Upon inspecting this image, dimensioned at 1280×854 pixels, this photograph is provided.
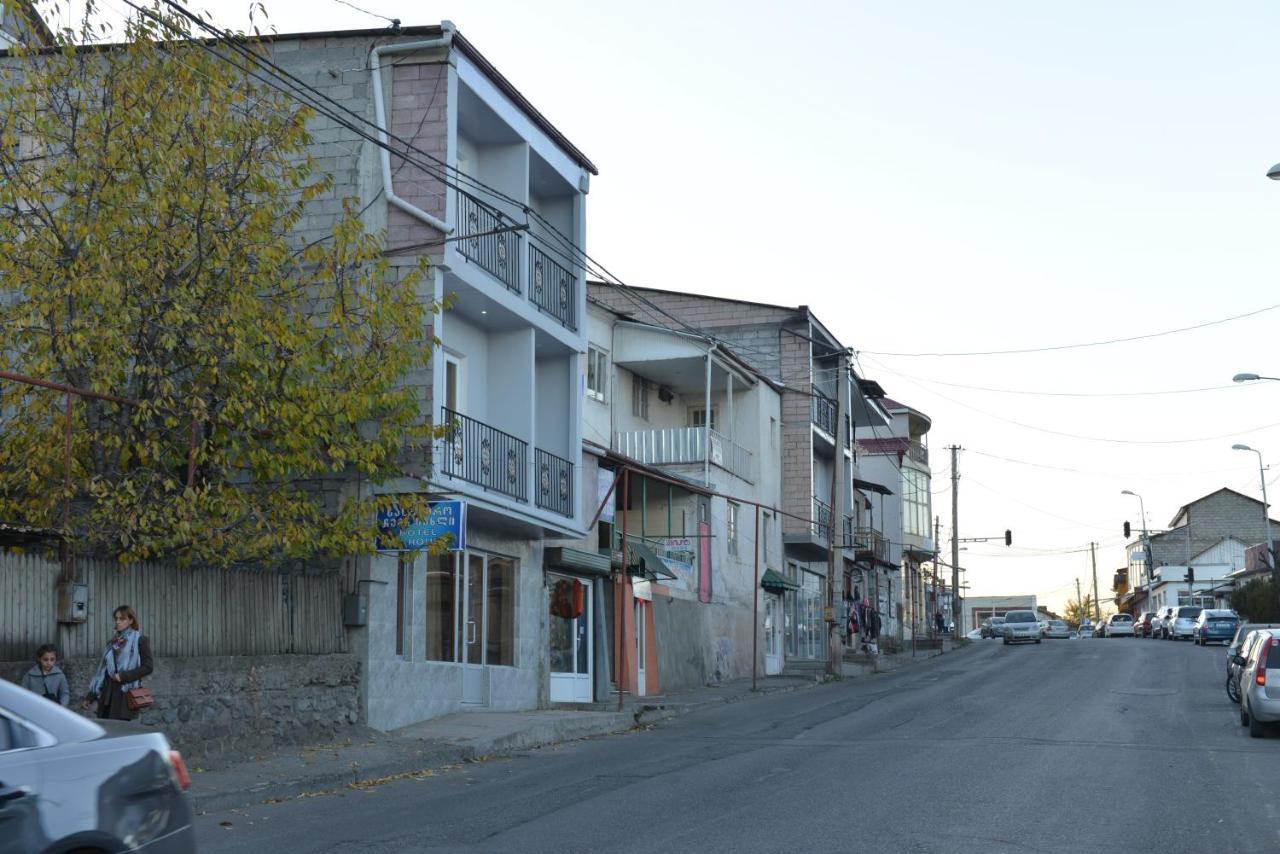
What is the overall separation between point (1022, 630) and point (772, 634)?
26.6 m

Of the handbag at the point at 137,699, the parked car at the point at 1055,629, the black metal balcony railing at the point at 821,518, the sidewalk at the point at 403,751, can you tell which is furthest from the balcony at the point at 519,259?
the parked car at the point at 1055,629

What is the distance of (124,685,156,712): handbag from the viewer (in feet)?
43.8

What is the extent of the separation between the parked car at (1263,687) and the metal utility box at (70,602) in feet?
46.1

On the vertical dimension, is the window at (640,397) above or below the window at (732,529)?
above

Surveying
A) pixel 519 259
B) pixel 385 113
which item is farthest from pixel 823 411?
pixel 385 113

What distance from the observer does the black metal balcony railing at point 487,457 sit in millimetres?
20266

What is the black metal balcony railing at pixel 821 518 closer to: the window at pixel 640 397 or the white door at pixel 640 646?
the window at pixel 640 397

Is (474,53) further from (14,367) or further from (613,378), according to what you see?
(613,378)

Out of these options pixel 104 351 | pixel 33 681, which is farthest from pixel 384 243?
pixel 33 681

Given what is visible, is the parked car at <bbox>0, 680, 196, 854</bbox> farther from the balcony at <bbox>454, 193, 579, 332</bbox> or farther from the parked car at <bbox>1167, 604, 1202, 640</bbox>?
the parked car at <bbox>1167, 604, 1202, 640</bbox>

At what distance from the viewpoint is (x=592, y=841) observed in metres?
10.3

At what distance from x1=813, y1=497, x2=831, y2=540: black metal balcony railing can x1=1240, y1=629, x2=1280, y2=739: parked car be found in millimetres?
25026

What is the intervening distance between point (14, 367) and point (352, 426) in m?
3.82

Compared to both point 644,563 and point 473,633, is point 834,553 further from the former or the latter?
point 473,633
